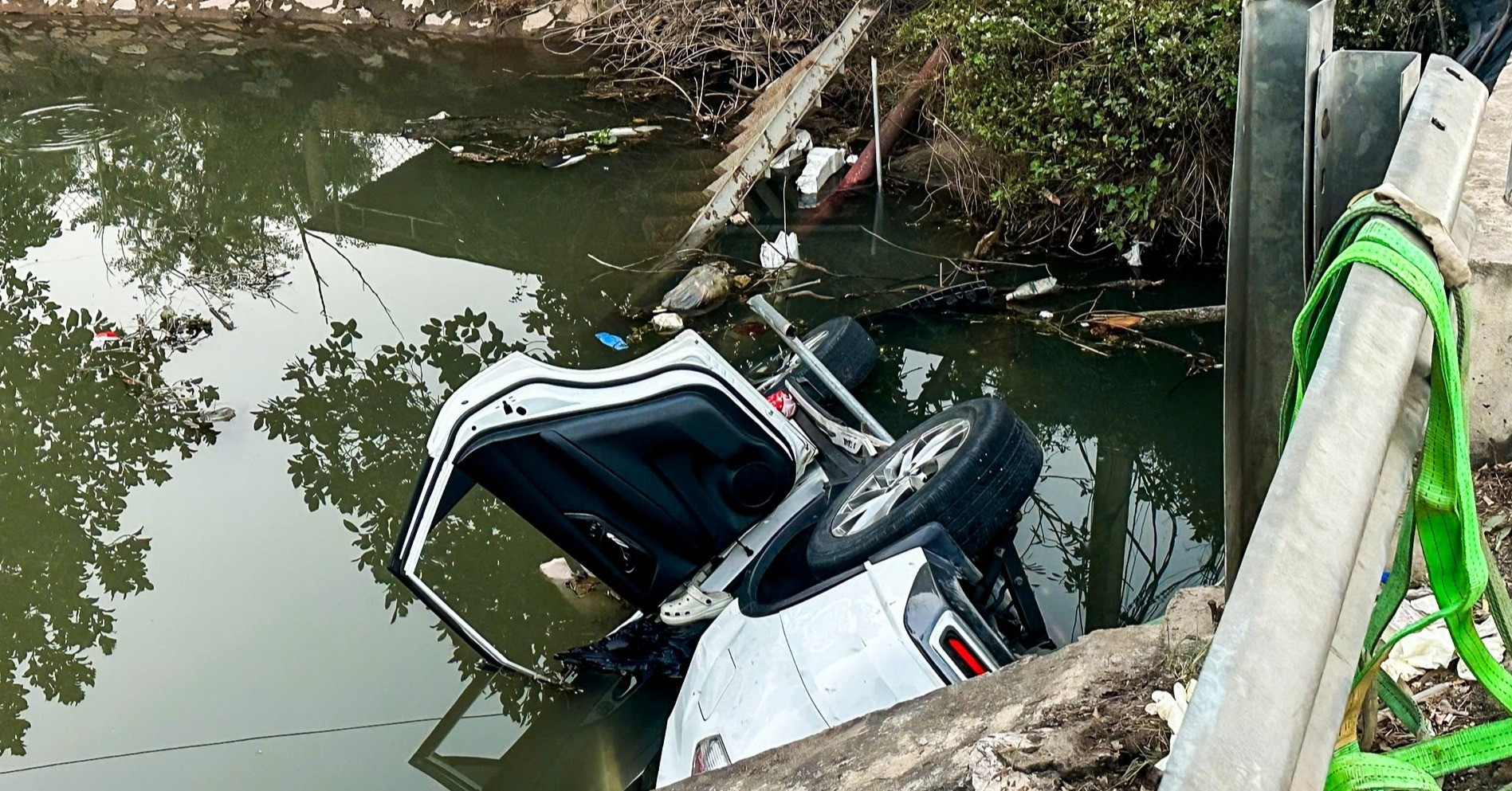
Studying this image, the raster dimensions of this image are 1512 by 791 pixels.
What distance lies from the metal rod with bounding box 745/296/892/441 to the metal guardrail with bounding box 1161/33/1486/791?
4439 mm

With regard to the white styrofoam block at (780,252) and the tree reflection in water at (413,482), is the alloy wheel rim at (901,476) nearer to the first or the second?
the tree reflection in water at (413,482)

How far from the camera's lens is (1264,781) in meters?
0.76

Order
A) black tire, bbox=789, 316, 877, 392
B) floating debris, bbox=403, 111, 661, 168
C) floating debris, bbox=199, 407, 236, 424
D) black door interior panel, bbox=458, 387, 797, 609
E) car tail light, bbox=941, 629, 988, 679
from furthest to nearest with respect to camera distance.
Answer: floating debris, bbox=403, 111, 661, 168 → floating debris, bbox=199, 407, 236, 424 → black tire, bbox=789, 316, 877, 392 → black door interior panel, bbox=458, 387, 797, 609 → car tail light, bbox=941, 629, 988, 679

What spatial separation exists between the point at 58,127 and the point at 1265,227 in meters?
14.1

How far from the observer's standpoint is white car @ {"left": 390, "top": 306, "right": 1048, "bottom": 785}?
362 cm

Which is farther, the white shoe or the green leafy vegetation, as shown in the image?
the green leafy vegetation

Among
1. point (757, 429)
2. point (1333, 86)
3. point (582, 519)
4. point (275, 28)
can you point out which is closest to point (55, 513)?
point (582, 519)

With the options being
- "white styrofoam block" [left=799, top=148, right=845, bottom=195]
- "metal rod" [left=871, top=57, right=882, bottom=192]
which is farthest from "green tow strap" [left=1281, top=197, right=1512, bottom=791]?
"white styrofoam block" [left=799, top=148, right=845, bottom=195]

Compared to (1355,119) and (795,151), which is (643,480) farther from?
(795,151)

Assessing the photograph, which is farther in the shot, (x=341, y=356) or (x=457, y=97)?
(x=457, y=97)

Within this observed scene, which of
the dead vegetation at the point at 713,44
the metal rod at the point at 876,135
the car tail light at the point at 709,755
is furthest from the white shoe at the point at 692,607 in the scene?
the dead vegetation at the point at 713,44

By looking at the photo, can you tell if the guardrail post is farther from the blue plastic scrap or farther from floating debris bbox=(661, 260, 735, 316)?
floating debris bbox=(661, 260, 735, 316)

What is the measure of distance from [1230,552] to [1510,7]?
296 cm

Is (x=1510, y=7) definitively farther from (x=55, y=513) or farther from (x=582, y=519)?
(x=55, y=513)
